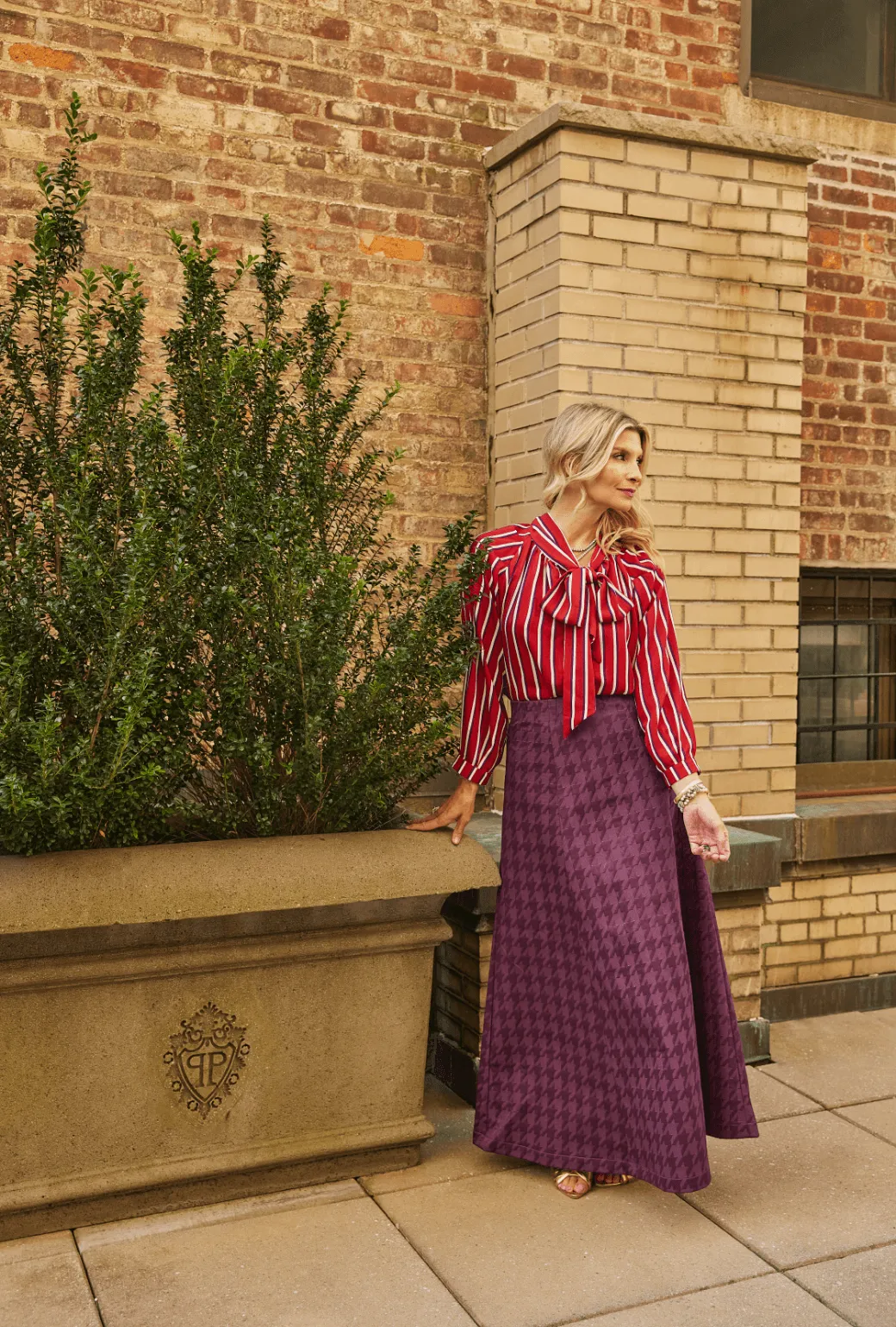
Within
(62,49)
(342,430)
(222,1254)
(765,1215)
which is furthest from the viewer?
(342,430)

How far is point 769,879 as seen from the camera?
12.9ft

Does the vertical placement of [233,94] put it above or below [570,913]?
above

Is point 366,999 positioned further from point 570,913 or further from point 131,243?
point 131,243

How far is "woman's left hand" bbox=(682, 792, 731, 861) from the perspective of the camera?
286 cm

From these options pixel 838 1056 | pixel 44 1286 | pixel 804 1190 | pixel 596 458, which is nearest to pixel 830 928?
pixel 838 1056

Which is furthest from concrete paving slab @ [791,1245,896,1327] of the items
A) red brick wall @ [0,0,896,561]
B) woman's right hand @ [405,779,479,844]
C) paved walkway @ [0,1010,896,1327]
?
red brick wall @ [0,0,896,561]

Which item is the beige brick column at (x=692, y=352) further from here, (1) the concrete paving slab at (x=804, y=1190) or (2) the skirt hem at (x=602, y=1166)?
(2) the skirt hem at (x=602, y=1166)

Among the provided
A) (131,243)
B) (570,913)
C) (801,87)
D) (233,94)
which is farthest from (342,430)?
(801,87)

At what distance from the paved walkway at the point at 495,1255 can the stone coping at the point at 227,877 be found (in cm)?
72

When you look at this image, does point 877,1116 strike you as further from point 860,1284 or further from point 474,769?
point 474,769

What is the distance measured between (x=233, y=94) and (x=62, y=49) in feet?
1.72

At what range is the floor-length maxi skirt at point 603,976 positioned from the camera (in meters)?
2.87

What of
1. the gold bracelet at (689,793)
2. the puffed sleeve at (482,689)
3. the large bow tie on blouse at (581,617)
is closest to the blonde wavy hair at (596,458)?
the large bow tie on blouse at (581,617)

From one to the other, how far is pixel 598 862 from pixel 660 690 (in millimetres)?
436
